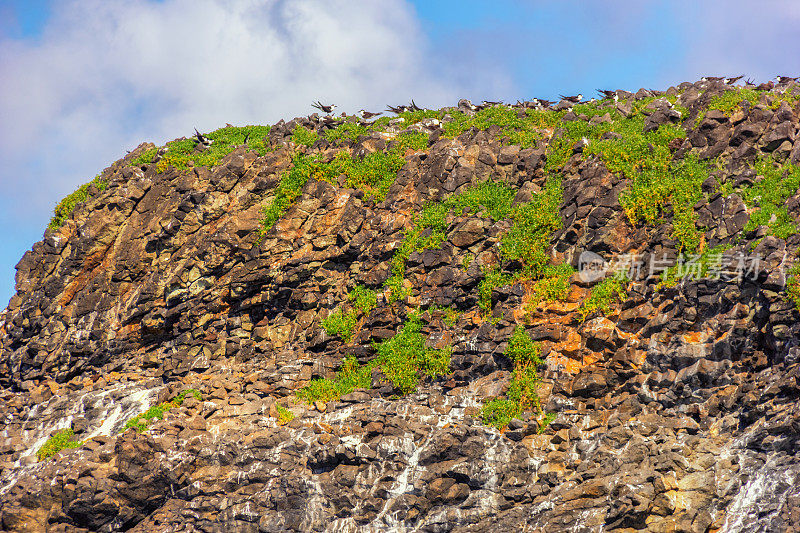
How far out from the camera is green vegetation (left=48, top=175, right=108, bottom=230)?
3169cm

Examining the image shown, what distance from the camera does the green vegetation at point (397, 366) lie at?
2103cm

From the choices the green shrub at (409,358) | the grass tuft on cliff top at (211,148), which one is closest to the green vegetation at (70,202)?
the grass tuft on cliff top at (211,148)

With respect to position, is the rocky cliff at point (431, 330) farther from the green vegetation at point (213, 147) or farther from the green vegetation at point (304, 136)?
the green vegetation at point (213, 147)

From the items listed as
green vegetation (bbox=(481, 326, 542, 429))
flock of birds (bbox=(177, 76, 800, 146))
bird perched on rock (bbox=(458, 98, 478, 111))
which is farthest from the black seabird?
green vegetation (bbox=(481, 326, 542, 429))

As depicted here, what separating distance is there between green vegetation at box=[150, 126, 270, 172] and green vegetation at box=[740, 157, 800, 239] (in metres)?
19.2

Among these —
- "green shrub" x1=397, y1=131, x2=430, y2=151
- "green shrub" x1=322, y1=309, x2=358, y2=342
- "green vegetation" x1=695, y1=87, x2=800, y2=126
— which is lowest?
"green shrub" x1=322, y1=309, x2=358, y2=342

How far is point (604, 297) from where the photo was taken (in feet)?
66.3

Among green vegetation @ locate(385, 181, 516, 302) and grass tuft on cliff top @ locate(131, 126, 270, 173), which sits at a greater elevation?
grass tuft on cliff top @ locate(131, 126, 270, 173)

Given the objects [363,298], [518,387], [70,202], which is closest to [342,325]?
[363,298]

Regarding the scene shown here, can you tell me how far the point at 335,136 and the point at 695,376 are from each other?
17914 millimetres

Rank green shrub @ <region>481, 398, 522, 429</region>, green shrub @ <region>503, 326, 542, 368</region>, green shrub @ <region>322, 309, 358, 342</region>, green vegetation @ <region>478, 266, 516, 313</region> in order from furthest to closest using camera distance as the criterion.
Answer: green shrub @ <region>322, 309, 358, 342</region> < green vegetation @ <region>478, 266, 516, 313</region> < green shrub @ <region>503, 326, 542, 368</region> < green shrub @ <region>481, 398, 522, 429</region>

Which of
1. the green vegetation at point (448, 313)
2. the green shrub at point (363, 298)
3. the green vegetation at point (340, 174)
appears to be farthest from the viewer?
the green vegetation at point (340, 174)

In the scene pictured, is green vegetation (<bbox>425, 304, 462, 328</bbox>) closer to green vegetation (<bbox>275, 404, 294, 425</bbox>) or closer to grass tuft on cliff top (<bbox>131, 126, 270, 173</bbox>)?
green vegetation (<bbox>275, 404, 294, 425</bbox>)

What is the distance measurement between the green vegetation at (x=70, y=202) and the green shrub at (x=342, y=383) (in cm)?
1629
